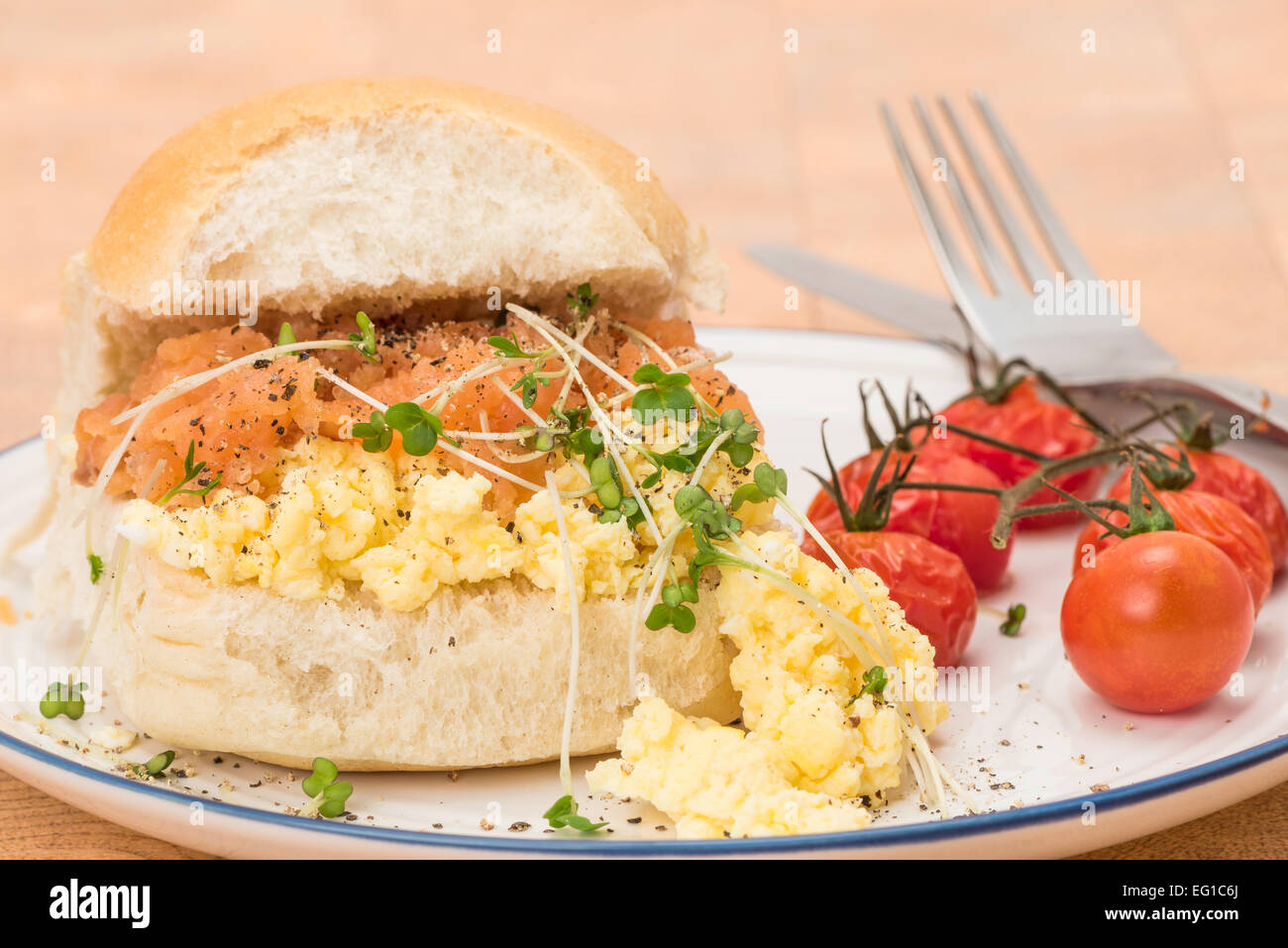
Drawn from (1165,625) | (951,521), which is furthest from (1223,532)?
(951,521)

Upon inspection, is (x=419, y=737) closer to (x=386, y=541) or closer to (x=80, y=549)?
(x=386, y=541)

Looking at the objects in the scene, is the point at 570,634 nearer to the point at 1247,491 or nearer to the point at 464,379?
the point at 464,379

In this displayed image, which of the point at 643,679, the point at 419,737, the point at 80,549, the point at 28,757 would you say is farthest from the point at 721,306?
the point at 28,757

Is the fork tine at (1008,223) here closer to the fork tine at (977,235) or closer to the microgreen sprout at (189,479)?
the fork tine at (977,235)

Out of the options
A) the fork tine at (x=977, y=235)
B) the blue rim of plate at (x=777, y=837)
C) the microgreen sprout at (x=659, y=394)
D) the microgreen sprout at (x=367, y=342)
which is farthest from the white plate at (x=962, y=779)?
the fork tine at (x=977, y=235)

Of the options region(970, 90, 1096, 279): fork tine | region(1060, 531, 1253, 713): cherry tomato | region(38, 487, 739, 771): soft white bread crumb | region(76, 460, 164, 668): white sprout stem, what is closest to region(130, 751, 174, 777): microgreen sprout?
region(38, 487, 739, 771): soft white bread crumb
